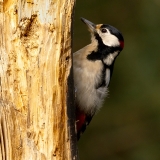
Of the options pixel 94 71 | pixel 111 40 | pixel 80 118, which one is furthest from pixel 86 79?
pixel 111 40

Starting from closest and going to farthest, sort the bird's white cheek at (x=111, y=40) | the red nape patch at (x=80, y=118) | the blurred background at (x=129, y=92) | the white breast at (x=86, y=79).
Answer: the white breast at (x=86, y=79), the red nape patch at (x=80, y=118), the bird's white cheek at (x=111, y=40), the blurred background at (x=129, y=92)

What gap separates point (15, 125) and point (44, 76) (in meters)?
0.34

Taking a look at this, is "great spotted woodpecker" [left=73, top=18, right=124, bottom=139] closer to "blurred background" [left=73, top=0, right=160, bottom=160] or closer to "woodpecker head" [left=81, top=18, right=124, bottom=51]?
"woodpecker head" [left=81, top=18, right=124, bottom=51]

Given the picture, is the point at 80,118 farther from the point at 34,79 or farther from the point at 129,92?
the point at 129,92

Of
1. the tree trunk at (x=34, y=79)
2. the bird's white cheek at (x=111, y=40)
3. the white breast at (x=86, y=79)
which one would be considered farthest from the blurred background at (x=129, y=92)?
the tree trunk at (x=34, y=79)

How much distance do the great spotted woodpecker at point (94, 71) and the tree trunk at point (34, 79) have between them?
2.77ft

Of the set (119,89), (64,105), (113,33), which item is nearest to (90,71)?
(113,33)

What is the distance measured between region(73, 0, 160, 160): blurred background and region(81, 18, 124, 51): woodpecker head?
2.35 m

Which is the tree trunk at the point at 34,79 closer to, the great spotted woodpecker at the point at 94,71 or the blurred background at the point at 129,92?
the great spotted woodpecker at the point at 94,71

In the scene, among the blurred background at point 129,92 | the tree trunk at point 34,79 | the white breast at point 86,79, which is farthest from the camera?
the blurred background at point 129,92

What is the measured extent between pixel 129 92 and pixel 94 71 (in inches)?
120

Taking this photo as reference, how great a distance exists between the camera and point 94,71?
4273mm

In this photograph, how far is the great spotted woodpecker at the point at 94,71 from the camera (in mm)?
4230

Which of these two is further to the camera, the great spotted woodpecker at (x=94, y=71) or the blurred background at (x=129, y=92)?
the blurred background at (x=129, y=92)
